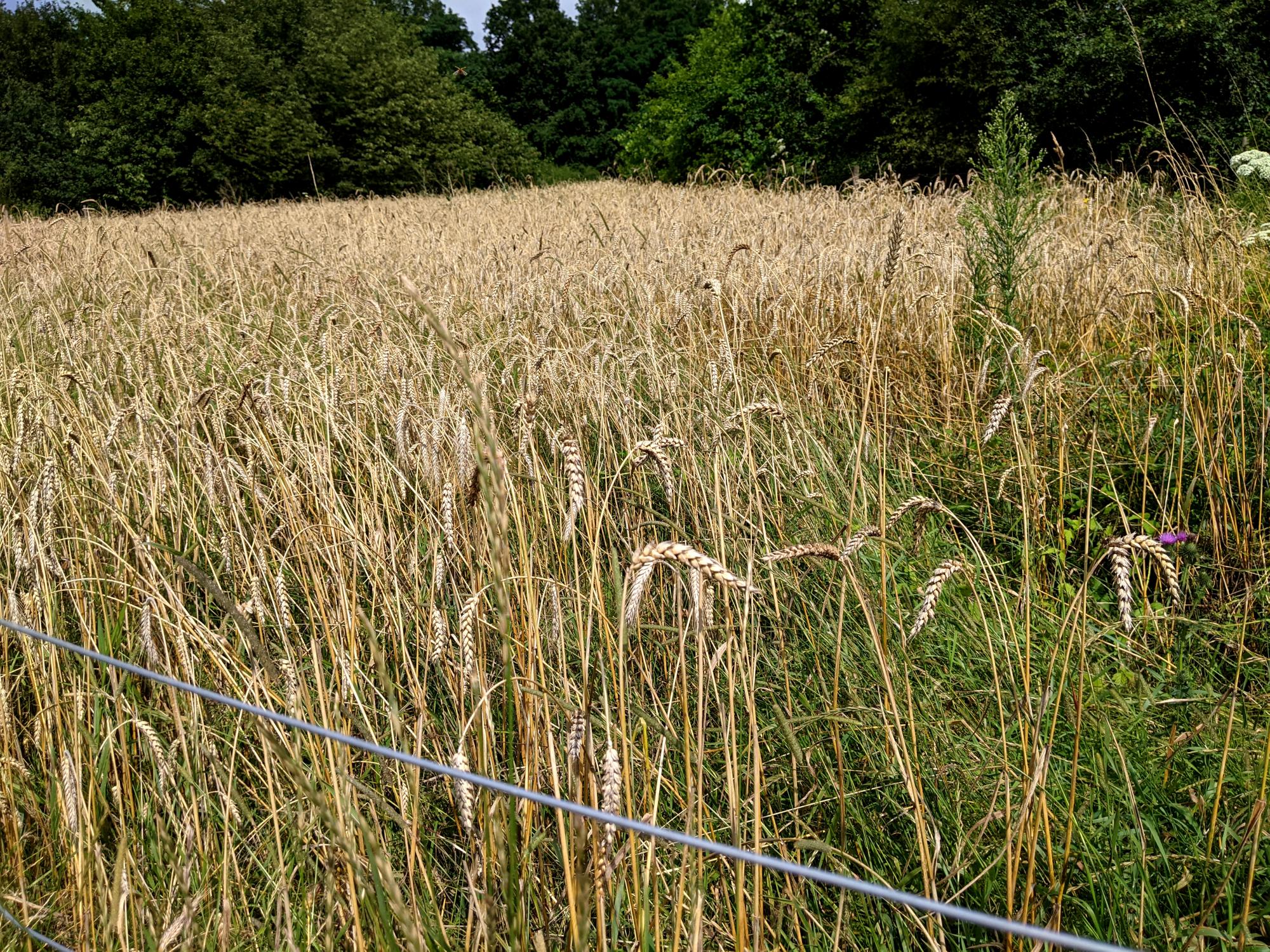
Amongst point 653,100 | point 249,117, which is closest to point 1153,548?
point 249,117

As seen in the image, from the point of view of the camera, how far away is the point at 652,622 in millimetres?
1873

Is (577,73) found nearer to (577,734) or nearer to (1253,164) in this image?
(1253,164)

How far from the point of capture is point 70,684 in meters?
1.75

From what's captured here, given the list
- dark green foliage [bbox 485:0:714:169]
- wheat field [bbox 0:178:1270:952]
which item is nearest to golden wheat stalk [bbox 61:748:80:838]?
wheat field [bbox 0:178:1270:952]

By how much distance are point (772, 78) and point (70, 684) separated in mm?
15296

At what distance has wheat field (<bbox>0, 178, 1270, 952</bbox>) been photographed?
46.3 inches

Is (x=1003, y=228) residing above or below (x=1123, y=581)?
above

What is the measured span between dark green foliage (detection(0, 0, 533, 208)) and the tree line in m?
0.06

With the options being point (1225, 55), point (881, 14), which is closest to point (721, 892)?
point (1225, 55)

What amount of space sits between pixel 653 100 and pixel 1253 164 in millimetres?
20003

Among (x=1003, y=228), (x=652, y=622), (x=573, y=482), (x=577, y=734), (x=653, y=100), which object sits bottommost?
(x=652, y=622)

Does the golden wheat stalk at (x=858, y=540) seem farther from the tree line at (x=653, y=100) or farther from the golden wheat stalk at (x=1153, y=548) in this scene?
the tree line at (x=653, y=100)

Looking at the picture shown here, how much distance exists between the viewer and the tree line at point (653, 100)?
8.30 m

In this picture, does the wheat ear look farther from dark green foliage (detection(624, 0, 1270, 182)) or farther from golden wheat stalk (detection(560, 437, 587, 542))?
dark green foliage (detection(624, 0, 1270, 182))
